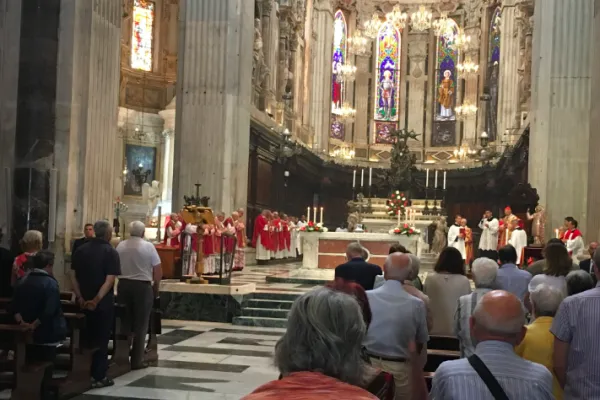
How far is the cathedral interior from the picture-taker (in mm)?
12711

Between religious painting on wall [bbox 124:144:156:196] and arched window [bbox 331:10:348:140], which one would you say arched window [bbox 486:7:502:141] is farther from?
religious painting on wall [bbox 124:144:156:196]

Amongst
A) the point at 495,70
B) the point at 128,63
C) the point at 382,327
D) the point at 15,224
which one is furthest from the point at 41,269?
the point at 495,70

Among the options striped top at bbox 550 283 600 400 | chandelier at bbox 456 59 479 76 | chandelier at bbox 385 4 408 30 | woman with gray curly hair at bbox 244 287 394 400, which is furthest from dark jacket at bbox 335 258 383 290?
chandelier at bbox 456 59 479 76

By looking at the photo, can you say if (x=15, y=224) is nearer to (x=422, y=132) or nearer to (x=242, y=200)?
(x=242, y=200)

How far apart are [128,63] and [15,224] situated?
1860 cm

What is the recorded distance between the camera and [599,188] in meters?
10.2

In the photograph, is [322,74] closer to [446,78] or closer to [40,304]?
[446,78]

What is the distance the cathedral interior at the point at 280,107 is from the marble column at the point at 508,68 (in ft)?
0.36

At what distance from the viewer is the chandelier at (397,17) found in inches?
1364

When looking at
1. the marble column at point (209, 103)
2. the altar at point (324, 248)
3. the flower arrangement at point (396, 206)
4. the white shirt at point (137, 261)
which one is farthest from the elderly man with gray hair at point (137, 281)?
the flower arrangement at point (396, 206)

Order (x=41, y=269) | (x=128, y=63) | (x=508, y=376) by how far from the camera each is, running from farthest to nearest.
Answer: (x=128, y=63) → (x=41, y=269) → (x=508, y=376)

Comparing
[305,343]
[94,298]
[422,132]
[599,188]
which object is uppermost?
[422,132]

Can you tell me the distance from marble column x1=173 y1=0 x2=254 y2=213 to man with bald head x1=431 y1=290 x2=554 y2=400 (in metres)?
18.2

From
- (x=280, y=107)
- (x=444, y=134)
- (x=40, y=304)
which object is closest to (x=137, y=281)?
(x=40, y=304)
